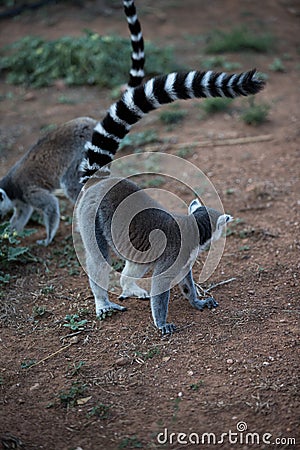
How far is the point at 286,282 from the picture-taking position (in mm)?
4723

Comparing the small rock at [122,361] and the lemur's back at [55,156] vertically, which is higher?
the lemur's back at [55,156]

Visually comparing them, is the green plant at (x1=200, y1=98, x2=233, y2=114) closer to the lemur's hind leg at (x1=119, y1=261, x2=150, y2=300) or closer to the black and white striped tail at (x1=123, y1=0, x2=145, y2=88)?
the black and white striped tail at (x1=123, y1=0, x2=145, y2=88)

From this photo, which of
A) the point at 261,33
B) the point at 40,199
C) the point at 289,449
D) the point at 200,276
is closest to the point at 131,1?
the point at 40,199

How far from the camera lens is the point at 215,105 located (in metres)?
8.21

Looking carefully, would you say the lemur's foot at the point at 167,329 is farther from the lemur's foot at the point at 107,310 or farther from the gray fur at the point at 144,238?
the lemur's foot at the point at 107,310

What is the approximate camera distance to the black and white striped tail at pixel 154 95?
405 centimetres

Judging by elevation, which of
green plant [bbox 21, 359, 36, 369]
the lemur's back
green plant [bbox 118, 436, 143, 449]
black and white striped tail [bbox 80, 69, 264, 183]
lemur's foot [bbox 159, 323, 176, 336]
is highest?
black and white striped tail [bbox 80, 69, 264, 183]

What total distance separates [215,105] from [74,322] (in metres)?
4.79

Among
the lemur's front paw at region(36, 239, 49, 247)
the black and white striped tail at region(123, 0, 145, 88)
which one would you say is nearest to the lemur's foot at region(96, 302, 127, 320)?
the lemur's front paw at region(36, 239, 49, 247)

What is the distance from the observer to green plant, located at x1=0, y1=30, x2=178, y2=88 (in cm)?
941

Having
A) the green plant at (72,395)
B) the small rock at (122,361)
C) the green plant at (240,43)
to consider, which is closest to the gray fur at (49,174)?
the small rock at (122,361)

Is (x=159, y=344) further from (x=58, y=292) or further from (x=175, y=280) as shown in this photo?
(x=58, y=292)

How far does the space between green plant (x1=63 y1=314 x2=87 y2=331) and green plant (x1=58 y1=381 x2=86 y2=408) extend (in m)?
0.73

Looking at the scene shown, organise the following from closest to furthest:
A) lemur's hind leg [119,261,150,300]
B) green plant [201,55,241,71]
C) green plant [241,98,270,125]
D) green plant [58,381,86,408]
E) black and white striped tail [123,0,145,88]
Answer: green plant [58,381,86,408] < lemur's hind leg [119,261,150,300] < black and white striped tail [123,0,145,88] < green plant [241,98,270,125] < green plant [201,55,241,71]
